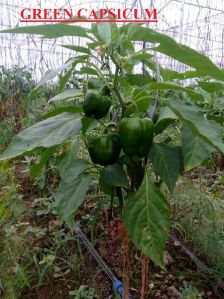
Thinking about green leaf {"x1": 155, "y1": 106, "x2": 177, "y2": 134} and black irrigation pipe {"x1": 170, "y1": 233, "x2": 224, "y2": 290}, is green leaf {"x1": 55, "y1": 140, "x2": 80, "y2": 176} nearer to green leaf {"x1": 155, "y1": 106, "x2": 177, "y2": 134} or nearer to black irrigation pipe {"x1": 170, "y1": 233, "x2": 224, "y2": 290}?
green leaf {"x1": 155, "y1": 106, "x2": 177, "y2": 134}

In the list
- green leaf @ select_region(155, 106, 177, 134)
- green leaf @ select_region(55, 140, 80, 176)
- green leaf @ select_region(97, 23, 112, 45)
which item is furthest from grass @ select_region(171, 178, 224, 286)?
green leaf @ select_region(97, 23, 112, 45)

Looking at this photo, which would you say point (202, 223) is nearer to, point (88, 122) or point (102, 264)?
point (102, 264)

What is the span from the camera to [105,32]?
2.13 feet

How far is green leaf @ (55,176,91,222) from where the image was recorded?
701 millimetres

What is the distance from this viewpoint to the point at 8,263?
4.72 feet

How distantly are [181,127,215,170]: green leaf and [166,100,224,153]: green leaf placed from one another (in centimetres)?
5

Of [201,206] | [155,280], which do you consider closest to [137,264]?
[155,280]

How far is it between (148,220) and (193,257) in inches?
33.8

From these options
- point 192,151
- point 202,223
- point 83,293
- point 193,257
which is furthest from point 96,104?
point 202,223

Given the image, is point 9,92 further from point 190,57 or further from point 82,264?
point 190,57

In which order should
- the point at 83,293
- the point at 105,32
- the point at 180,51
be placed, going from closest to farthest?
the point at 180,51
the point at 105,32
the point at 83,293

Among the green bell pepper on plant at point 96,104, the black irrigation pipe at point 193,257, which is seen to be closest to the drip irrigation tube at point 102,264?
the black irrigation pipe at point 193,257

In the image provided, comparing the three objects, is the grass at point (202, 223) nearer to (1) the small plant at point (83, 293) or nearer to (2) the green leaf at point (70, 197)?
(1) the small plant at point (83, 293)

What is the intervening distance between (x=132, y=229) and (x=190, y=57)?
27 cm
